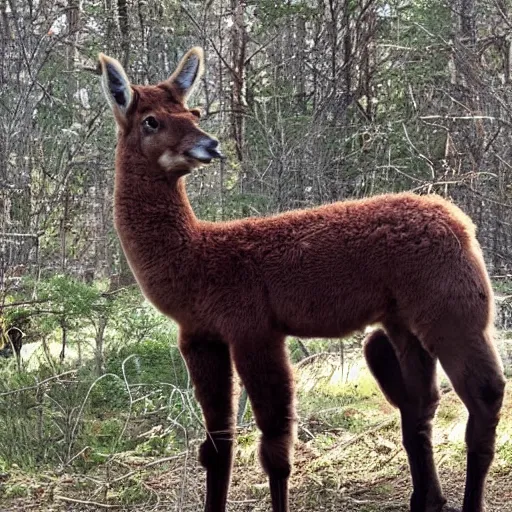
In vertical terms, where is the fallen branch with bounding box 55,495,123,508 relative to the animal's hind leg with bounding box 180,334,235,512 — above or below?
below

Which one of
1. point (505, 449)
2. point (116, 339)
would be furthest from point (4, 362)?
point (505, 449)

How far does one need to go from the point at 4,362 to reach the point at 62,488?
2073mm

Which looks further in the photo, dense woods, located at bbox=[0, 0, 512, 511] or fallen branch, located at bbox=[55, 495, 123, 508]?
dense woods, located at bbox=[0, 0, 512, 511]

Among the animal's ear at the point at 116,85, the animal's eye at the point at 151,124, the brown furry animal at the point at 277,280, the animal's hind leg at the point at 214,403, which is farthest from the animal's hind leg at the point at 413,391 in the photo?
the animal's ear at the point at 116,85

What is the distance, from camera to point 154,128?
3.47 meters

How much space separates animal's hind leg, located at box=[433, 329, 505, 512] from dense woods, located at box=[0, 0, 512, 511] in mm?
1485

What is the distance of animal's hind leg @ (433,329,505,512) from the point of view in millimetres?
3256

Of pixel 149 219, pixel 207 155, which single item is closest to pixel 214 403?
pixel 149 219

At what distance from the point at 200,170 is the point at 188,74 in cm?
394

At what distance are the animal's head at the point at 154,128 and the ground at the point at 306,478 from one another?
146 centimetres

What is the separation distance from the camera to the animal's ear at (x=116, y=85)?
3438 mm

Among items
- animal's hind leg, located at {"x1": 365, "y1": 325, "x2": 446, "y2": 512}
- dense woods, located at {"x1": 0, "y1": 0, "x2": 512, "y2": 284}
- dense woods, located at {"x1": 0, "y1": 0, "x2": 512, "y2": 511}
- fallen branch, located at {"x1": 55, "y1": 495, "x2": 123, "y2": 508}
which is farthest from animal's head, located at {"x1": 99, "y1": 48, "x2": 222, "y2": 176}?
dense woods, located at {"x1": 0, "y1": 0, "x2": 512, "y2": 284}

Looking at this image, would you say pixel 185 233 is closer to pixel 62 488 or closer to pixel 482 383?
pixel 482 383

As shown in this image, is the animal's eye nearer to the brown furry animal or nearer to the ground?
the brown furry animal
